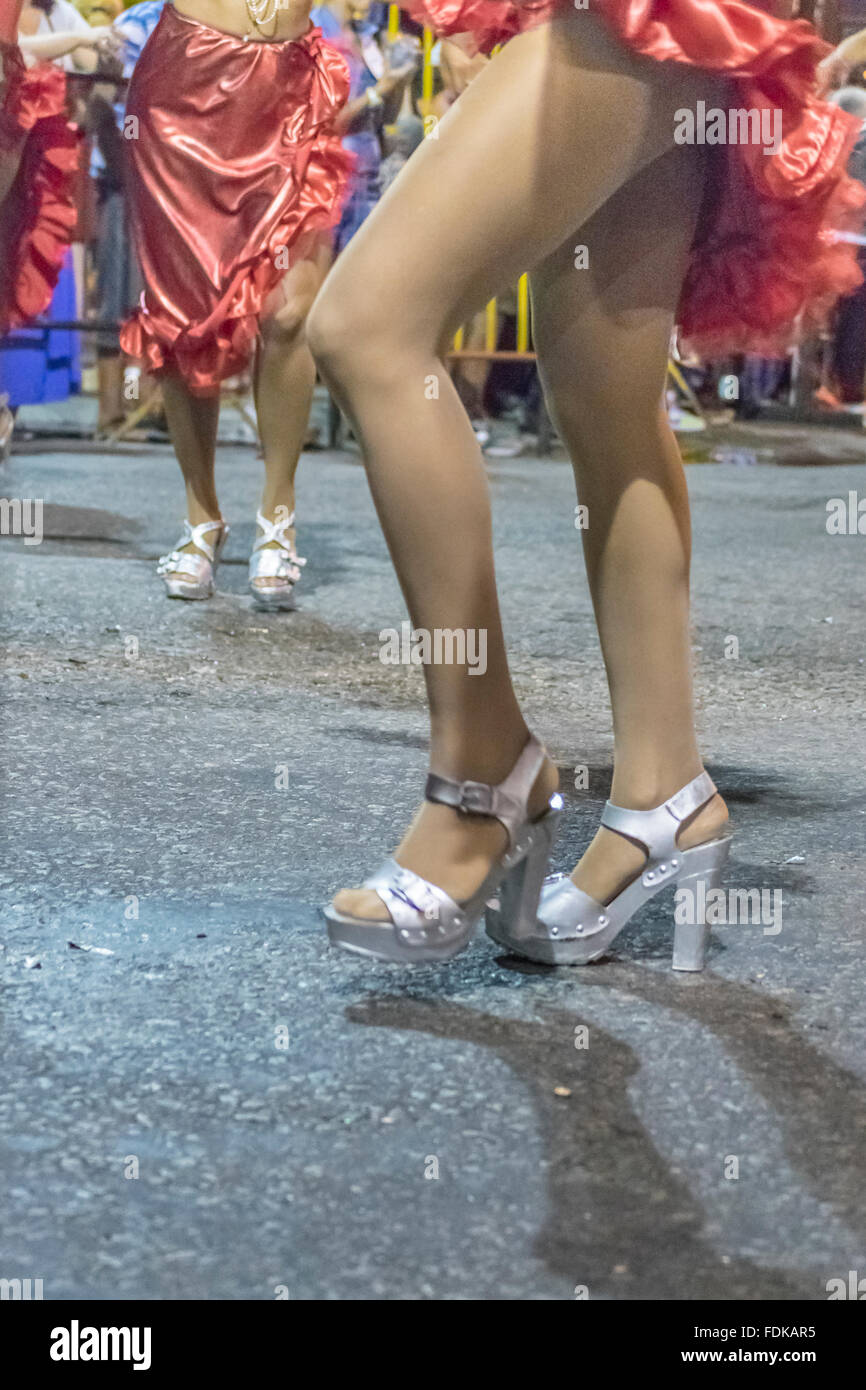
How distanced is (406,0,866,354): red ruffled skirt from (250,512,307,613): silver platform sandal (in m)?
2.04

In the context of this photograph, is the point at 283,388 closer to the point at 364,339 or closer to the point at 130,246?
the point at 364,339

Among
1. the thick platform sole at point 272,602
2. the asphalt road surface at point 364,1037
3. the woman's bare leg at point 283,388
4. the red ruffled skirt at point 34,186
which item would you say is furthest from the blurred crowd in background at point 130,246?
the asphalt road surface at point 364,1037

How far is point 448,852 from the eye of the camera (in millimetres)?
1555

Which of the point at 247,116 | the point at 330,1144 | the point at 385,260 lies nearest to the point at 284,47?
the point at 247,116

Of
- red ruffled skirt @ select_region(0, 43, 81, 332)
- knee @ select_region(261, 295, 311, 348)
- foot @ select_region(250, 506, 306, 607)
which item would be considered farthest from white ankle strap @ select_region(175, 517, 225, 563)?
red ruffled skirt @ select_region(0, 43, 81, 332)

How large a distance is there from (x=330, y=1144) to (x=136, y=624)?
7.88 ft

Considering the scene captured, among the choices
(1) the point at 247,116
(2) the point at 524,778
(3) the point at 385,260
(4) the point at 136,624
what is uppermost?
(1) the point at 247,116

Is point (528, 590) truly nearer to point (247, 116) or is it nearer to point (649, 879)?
point (247, 116)

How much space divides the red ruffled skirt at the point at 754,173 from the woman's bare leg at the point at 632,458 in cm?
5

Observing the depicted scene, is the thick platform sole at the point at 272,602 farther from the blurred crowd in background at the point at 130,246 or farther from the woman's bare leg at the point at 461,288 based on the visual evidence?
the blurred crowd in background at the point at 130,246

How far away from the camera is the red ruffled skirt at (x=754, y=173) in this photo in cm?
144
